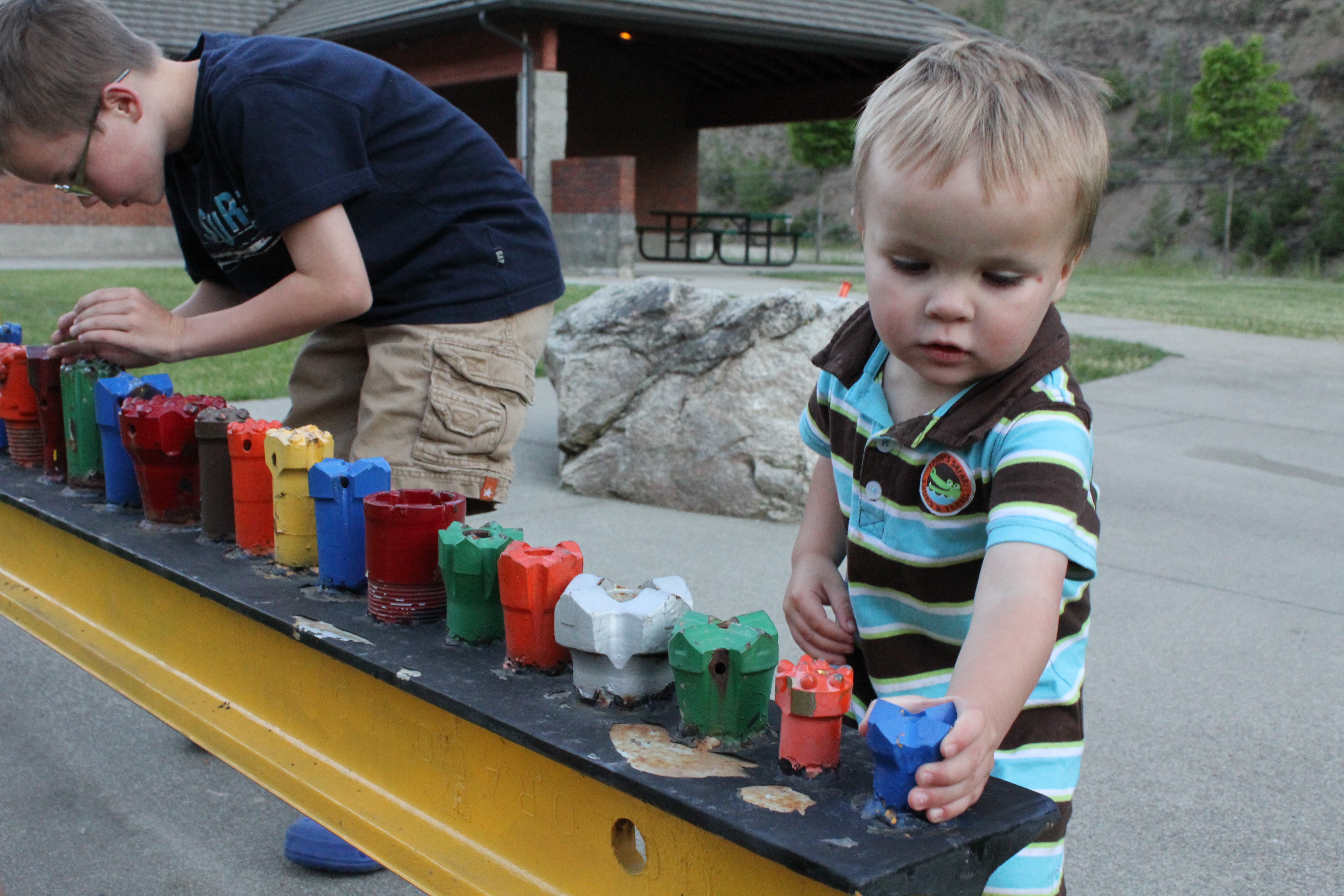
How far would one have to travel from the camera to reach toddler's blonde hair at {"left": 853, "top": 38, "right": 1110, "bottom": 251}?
117 centimetres

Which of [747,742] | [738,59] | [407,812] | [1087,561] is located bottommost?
[407,812]

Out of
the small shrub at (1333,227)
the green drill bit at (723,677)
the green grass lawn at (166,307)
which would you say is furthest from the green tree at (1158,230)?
the green drill bit at (723,677)

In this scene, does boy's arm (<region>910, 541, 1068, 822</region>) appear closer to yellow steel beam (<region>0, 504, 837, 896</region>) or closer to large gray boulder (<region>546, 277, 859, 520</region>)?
yellow steel beam (<region>0, 504, 837, 896</region>)

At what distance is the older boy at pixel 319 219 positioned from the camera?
6.33 feet

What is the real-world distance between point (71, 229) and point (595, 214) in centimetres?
1050

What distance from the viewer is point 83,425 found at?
223cm

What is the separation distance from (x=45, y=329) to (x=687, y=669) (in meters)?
8.89

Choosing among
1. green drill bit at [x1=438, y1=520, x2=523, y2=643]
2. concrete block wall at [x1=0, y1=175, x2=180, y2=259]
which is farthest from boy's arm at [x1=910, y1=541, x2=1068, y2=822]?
concrete block wall at [x1=0, y1=175, x2=180, y2=259]

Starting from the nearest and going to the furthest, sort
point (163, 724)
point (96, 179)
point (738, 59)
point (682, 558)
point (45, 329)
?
point (96, 179), point (163, 724), point (682, 558), point (45, 329), point (738, 59)

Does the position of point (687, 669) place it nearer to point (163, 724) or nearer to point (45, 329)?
point (163, 724)

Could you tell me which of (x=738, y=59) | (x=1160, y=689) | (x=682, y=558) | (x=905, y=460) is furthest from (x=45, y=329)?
(x=738, y=59)

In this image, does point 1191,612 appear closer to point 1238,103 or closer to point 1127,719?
point 1127,719

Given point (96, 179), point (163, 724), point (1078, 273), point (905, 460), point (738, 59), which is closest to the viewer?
point (905, 460)

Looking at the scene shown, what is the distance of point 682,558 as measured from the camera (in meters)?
4.21
